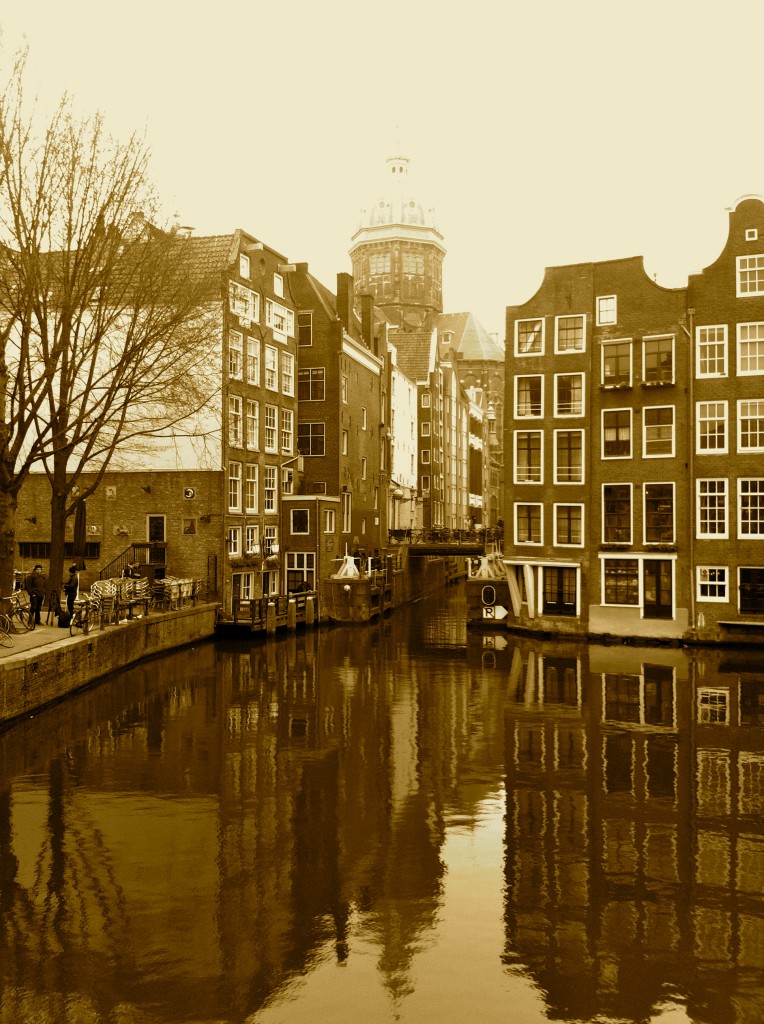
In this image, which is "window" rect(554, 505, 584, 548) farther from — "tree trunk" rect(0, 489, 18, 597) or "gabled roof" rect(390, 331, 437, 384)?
"gabled roof" rect(390, 331, 437, 384)

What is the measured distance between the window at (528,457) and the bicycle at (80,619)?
22306 millimetres

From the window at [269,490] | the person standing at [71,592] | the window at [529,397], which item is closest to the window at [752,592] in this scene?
the window at [529,397]

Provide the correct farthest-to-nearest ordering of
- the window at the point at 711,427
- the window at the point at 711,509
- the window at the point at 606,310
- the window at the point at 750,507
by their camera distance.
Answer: the window at the point at 606,310 → the window at the point at 711,427 → the window at the point at 711,509 → the window at the point at 750,507

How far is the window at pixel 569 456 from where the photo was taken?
40.8m

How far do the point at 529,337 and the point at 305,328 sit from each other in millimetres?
14310

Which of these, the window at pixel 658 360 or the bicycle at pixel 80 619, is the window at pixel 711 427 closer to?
the window at pixel 658 360

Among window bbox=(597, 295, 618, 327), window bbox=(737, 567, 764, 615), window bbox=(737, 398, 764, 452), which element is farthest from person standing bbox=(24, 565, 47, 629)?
window bbox=(737, 398, 764, 452)

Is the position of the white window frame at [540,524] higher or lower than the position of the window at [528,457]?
lower

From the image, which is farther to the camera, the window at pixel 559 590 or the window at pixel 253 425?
the window at pixel 253 425

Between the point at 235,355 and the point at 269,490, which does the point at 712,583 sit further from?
the point at 235,355

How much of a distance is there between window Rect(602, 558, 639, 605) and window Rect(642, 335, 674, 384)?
8163 millimetres

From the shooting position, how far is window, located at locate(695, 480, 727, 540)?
37750 millimetres

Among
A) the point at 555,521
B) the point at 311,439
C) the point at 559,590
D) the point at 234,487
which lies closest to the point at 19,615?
the point at 234,487

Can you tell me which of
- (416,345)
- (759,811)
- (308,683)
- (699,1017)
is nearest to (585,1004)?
(699,1017)
